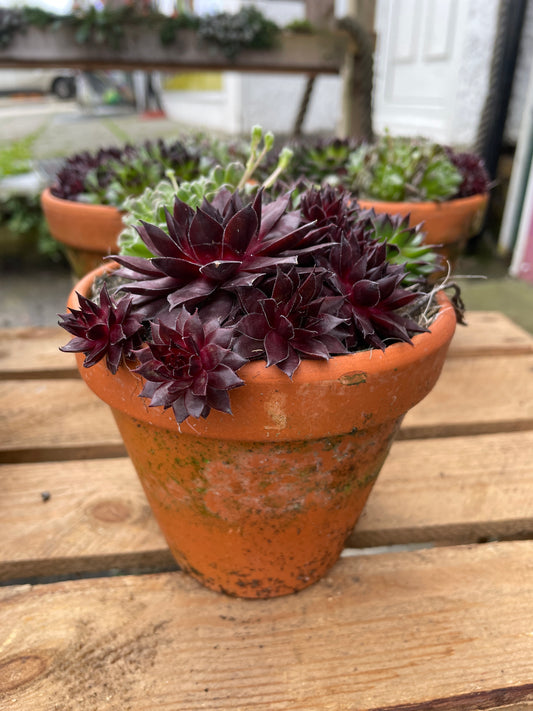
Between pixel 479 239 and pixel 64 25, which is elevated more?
pixel 64 25

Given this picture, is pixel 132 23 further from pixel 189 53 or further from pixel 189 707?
pixel 189 707

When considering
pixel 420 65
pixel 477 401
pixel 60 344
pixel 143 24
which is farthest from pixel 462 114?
pixel 60 344

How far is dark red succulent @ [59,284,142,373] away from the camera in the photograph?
0.66 m

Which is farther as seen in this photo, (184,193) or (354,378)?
(184,193)

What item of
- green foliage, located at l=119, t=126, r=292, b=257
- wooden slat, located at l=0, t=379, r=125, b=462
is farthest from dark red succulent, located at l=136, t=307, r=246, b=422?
wooden slat, located at l=0, t=379, r=125, b=462

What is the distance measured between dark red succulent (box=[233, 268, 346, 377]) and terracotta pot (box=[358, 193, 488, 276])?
2.27 ft

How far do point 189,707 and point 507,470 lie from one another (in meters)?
0.77

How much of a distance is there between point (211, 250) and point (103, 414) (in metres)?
0.73

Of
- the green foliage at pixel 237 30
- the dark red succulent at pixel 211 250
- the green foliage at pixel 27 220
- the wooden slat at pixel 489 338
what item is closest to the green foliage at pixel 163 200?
the dark red succulent at pixel 211 250

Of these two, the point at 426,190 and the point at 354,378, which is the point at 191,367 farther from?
the point at 426,190

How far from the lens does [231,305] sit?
68 centimetres

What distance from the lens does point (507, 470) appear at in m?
1.12

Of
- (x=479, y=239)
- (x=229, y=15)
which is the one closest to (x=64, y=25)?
(x=229, y=15)

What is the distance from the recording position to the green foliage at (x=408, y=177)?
1.39m
